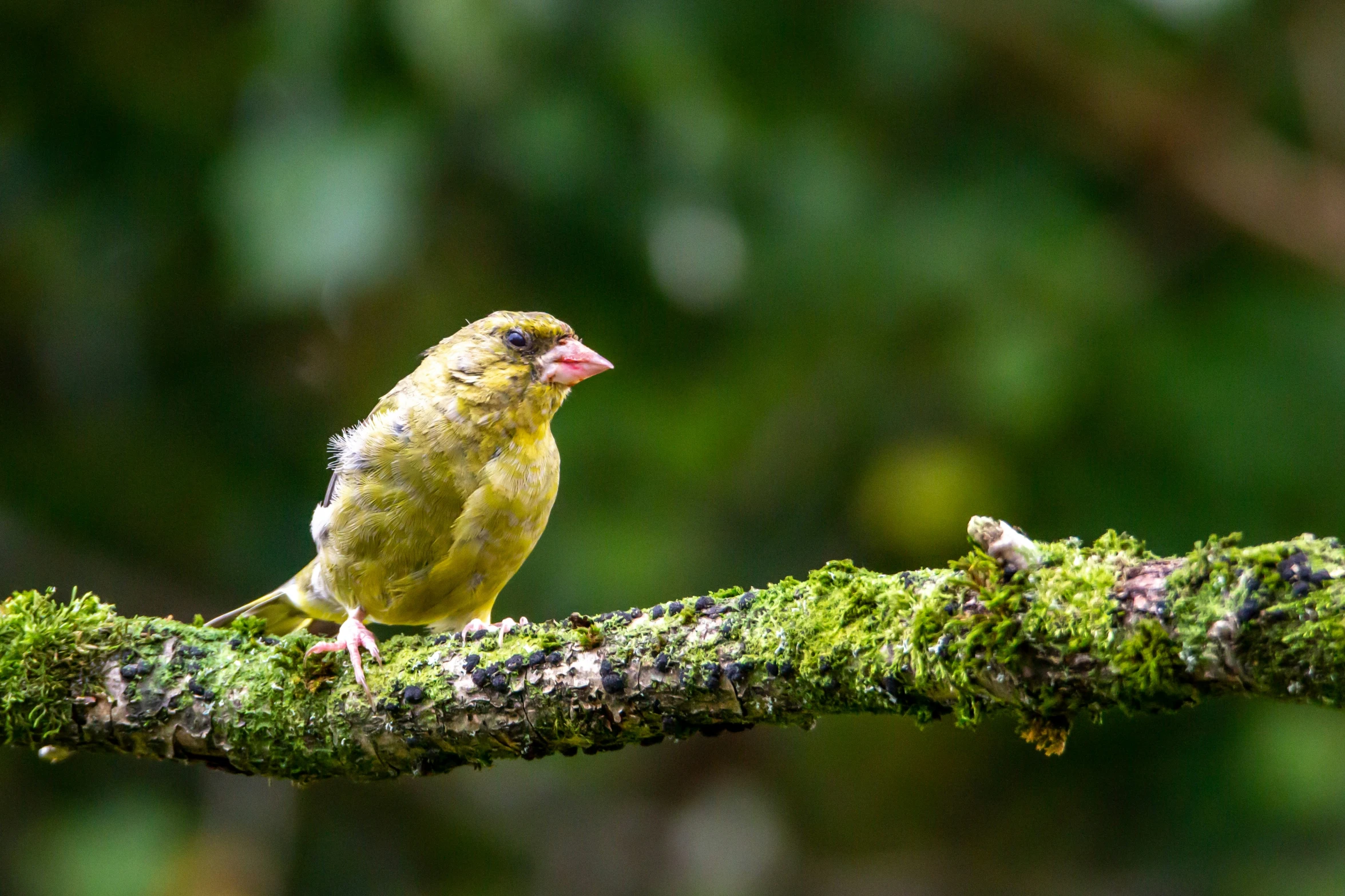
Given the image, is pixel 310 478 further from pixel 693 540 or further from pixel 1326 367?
pixel 1326 367

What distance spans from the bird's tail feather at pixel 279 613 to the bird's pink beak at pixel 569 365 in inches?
45.9

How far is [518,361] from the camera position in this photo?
14.3 feet

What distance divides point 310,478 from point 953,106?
372 cm

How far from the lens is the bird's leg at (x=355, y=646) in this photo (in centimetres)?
291

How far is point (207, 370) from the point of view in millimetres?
6742

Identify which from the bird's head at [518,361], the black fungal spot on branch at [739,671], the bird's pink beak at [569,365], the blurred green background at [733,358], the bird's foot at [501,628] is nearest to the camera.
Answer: the black fungal spot on branch at [739,671]

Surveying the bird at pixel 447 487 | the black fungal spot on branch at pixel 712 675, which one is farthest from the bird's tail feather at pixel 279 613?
the black fungal spot on branch at pixel 712 675

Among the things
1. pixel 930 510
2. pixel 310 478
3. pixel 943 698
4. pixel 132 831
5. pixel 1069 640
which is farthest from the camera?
pixel 310 478

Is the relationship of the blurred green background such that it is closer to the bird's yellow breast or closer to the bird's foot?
the bird's yellow breast

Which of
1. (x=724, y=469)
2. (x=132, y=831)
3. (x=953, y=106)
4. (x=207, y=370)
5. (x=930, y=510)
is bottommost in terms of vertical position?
(x=132, y=831)

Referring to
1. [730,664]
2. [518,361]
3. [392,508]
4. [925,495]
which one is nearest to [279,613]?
[392,508]

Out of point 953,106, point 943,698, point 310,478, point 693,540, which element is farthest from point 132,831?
point 953,106

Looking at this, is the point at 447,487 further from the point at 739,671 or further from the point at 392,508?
the point at 739,671

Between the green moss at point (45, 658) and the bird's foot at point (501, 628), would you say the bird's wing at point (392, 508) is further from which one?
the green moss at point (45, 658)
